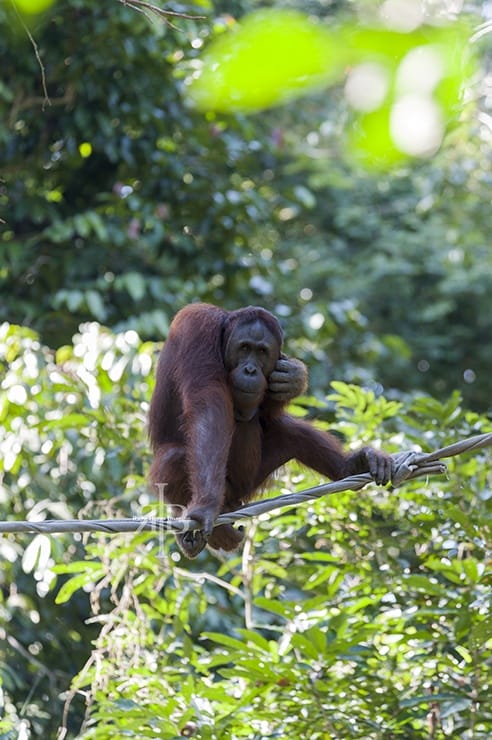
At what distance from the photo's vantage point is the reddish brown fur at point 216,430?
360 cm

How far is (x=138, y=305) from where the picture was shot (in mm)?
7555

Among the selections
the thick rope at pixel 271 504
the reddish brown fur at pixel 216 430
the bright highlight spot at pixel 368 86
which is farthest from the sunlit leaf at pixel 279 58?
the reddish brown fur at pixel 216 430

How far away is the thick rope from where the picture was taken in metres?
2.78

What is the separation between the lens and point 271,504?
3.11 metres

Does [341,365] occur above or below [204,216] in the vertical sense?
below

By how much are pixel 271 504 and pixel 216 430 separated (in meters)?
0.52

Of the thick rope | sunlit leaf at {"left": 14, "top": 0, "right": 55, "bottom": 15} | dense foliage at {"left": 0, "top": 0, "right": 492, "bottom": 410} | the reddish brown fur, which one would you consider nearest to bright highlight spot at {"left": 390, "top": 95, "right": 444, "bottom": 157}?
sunlit leaf at {"left": 14, "top": 0, "right": 55, "bottom": 15}

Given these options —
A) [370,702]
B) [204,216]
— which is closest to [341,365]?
[204,216]

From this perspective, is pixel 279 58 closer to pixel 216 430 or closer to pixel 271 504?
pixel 271 504

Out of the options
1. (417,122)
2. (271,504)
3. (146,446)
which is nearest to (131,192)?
(146,446)

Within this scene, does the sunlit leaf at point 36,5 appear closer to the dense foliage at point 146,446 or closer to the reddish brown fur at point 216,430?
the dense foliage at point 146,446

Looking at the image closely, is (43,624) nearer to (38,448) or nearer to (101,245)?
(38,448)

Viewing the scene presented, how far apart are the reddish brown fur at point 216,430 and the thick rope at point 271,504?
0.26m

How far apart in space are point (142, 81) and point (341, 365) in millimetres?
2499
